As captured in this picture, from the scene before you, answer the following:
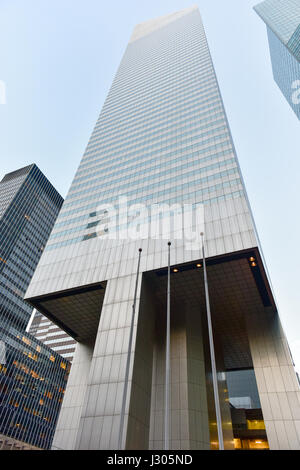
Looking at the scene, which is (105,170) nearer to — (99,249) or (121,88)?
(99,249)

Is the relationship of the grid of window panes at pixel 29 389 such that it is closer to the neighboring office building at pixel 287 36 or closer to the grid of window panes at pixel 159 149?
the grid of window panes at pixel 159 149

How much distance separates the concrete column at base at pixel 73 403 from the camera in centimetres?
2880

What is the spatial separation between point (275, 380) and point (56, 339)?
110 meters

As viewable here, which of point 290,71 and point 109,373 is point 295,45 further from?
point 109,373

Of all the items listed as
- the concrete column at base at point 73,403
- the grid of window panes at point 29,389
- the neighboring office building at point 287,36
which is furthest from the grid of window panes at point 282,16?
the grid of window panes at point 29,389

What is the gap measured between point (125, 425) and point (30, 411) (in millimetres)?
80803

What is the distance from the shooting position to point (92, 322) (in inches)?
1387

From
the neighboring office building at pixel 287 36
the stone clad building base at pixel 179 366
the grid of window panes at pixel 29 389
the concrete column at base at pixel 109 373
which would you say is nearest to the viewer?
the concrete column at base at pixel 109 373

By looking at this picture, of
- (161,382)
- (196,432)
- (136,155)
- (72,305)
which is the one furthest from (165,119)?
(196,432)

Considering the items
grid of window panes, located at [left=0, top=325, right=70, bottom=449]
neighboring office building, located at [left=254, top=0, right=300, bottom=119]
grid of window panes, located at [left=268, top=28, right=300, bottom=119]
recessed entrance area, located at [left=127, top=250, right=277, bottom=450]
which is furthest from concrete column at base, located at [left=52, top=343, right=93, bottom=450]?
grid of window panes, located at [left=268, top=28, right=300, bottom=119]

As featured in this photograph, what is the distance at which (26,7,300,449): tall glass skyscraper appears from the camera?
76.7ft

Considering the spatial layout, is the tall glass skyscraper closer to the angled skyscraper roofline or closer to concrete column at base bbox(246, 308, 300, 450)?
concrete column at base bbox(246, 308, 300, 450)

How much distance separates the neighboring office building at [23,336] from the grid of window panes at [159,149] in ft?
195

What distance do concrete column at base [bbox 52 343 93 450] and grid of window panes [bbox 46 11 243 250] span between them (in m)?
14.1
